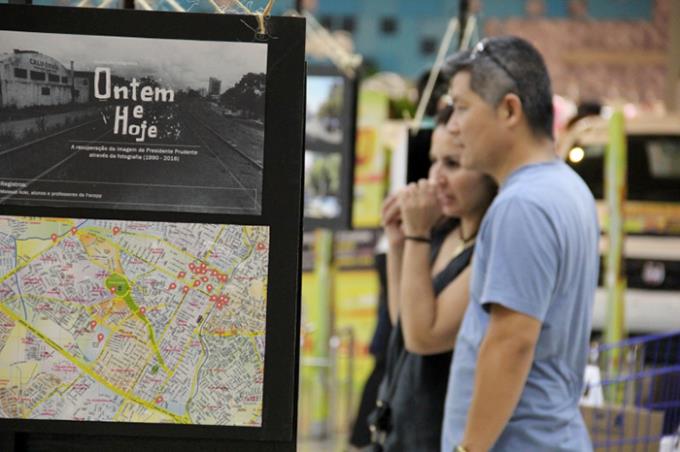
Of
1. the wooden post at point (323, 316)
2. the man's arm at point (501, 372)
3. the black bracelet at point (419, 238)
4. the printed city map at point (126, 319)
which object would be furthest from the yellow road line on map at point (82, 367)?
the wooden post at point (323, 316)

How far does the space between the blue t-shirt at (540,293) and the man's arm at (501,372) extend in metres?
0.04

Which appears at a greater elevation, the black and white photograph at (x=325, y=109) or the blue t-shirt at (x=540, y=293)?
the black and white photograph at (x=325, y=109)

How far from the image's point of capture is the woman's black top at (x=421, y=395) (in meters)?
2.82

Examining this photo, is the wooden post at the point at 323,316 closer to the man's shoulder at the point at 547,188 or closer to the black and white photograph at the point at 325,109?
the black and white photograph at the point at 325,109

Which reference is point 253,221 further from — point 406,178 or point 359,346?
point 359,346

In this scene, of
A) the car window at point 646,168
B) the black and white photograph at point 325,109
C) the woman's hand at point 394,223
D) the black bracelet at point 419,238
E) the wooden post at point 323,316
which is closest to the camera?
the black bracelet at point 419,238

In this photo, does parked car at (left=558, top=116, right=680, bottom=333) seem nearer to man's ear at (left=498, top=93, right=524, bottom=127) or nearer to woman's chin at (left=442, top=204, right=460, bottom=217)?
woman's chin at (left=442, top=204, right=460, bottom=217)

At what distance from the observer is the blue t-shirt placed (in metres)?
2.32

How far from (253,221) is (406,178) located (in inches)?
95.0

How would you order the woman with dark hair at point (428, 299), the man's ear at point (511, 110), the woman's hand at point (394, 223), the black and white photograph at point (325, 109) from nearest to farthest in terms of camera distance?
the man's ear at point (511, 110), the woman with dark hair at point (428, 299), the woman's hand at point (394, 223), the black and white photograph at point (325, 109)

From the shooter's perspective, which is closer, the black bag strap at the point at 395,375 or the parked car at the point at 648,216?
the black bag strap at the point at 395,375

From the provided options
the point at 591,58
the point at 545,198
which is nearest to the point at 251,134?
the point at 545,198

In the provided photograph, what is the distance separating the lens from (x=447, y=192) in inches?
117

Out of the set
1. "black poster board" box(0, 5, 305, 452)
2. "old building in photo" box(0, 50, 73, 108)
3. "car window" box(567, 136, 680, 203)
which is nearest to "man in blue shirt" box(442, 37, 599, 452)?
"black poster board" box(0, 5, 305, 452)
